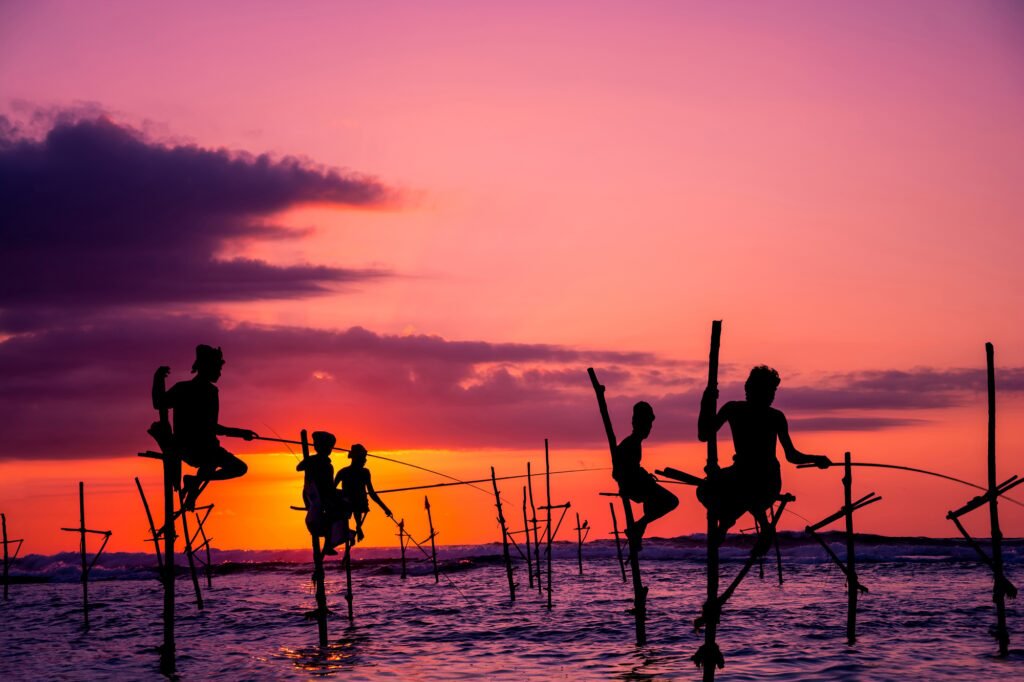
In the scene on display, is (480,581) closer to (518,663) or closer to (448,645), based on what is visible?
(448,645)

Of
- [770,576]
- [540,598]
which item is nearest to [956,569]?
[770,576]

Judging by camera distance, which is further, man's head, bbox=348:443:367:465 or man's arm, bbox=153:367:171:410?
man's head, bbox=348:443:367:465

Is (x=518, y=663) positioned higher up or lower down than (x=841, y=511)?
lower down

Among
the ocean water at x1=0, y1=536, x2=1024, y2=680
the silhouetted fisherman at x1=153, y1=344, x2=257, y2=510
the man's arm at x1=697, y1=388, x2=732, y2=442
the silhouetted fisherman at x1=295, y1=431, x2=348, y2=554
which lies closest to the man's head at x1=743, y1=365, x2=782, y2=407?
the man's arm at x1=697, y1=388, x2=732, y2=442

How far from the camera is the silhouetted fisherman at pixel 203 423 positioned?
15.9 meters

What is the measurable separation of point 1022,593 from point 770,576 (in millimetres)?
13039

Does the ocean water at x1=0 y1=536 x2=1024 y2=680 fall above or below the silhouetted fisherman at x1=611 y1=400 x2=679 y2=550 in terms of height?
below

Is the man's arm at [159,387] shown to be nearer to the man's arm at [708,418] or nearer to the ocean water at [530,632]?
the ocean water at [530,632]

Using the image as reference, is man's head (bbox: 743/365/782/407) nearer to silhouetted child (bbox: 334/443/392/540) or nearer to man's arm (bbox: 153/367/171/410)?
man's arm (bbox: 153/367/171/410)

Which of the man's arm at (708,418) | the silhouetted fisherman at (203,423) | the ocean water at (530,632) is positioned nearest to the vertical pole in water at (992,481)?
the ocean water at (530,632)

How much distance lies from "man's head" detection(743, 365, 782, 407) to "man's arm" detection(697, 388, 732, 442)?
0.49 metres

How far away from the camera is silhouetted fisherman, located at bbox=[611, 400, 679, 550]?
1748cm

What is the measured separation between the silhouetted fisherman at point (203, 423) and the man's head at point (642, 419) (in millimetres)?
5932

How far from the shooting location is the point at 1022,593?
118 ft
